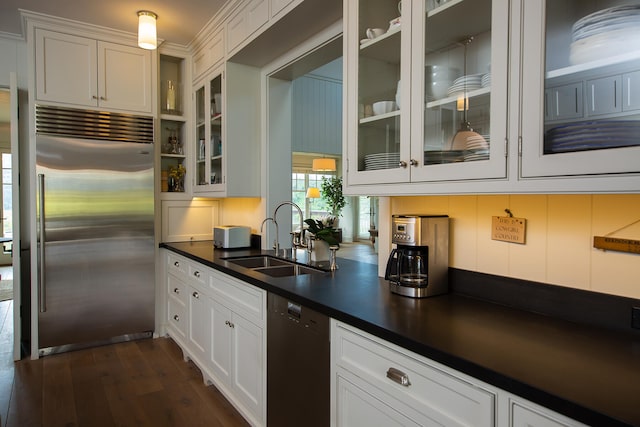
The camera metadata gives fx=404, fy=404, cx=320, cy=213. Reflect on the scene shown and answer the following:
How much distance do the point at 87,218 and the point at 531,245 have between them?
3.32m

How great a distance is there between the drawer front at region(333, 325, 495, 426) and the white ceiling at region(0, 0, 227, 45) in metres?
2.59

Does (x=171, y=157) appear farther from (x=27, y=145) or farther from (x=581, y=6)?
(x=581, y=6)

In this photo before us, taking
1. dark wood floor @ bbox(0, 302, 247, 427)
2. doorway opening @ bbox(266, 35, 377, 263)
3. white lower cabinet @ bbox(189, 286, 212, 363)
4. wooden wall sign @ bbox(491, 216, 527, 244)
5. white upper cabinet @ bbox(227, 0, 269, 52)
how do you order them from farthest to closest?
doorway opening @ bbox(266, 35, 377, 263), white lower cabinet @ bbox(189, 286, 212, 363), white upper cabinet @ bbox(227, 0, 269, 52), dark wood floor @ bbox(0, 302, 247, 427), wooden wall sign @ bbox(491, 216, 527, 244)

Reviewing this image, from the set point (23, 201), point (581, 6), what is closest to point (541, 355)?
point (581, 6)

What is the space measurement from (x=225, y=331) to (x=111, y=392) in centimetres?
97

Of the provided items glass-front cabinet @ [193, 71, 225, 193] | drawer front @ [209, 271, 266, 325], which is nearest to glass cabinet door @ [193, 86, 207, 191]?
glass-front cabinet @ [193, 71, 225, 193]

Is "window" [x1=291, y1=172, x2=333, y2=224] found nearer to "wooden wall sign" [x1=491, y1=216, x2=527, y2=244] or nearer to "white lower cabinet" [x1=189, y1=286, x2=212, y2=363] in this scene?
"white lower cabinet" [x1=189, y1=286, x2=212, y2=363]

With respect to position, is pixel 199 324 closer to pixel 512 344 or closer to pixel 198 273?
pixel 198 273

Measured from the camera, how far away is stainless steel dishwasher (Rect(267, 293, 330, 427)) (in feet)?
5.32

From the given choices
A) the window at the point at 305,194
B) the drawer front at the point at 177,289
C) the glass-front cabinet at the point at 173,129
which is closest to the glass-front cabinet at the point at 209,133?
the glass-front cabinet at the point at 173,129

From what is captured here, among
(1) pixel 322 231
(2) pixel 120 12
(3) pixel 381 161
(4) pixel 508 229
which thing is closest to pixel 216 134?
(2) pixel 120 12

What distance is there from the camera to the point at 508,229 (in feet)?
5.09

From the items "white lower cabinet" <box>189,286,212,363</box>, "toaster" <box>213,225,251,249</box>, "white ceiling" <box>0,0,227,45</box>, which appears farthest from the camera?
"toaster" <box>213,225,251,249</box>

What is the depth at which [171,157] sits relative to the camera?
3930 mm
